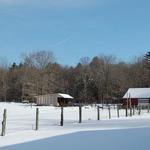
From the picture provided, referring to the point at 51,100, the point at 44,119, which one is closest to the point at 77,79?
the point at 51,100

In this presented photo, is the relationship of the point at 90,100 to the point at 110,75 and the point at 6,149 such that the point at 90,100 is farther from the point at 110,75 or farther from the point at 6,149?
the point at 6,149

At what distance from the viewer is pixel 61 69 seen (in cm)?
13600

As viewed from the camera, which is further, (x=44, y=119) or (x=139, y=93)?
(x=139, y=93)

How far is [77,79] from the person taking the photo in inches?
4870

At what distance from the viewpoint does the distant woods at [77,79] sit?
363 feet

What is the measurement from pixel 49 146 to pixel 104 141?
223 cm

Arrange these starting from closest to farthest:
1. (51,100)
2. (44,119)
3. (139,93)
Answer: (44,119), (51,100), (139,93)

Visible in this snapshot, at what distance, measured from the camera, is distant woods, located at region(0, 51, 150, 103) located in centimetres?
11076

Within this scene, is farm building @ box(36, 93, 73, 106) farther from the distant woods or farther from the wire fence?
the wire fence

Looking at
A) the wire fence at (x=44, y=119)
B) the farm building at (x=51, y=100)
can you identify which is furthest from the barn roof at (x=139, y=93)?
the wire fence at (x=44, y=119)

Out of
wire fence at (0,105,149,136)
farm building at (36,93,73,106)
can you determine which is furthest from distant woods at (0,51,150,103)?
wire fence at (0,105,149,136)

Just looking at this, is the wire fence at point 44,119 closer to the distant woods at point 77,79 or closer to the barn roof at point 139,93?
the barn roof at point 139,93

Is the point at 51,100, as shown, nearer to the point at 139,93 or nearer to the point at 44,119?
the point at 139,93

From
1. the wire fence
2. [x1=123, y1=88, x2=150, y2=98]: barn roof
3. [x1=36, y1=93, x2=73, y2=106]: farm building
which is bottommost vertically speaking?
the wire fence
